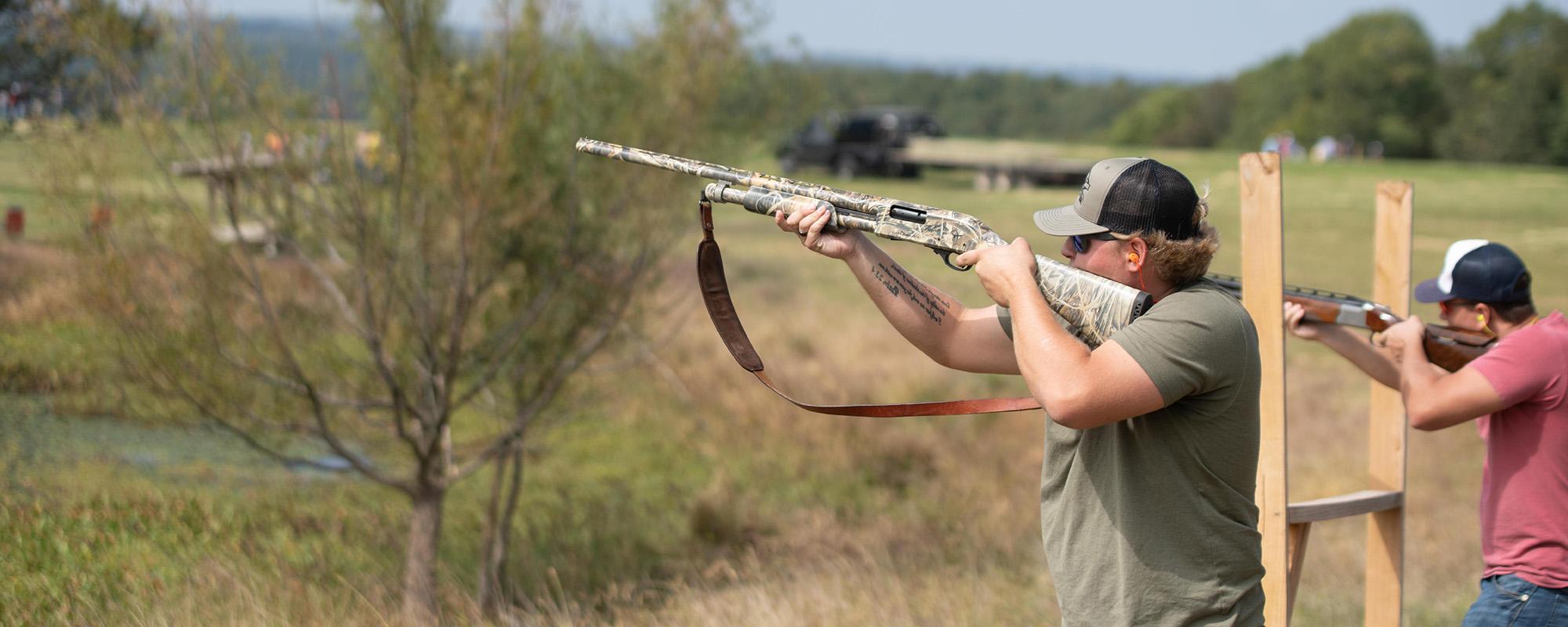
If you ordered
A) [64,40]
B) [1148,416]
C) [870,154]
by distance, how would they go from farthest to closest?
[870,154]
[64,40]
[1148,416]

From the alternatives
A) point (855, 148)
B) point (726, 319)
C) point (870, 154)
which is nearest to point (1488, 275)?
point (726, 319)

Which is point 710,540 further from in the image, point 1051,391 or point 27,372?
point 1051,391

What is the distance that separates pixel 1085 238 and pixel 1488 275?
6.48 ft

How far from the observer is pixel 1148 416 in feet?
8.80

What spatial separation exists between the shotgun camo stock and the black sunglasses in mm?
69

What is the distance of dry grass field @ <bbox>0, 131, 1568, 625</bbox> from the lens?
18.0 ft

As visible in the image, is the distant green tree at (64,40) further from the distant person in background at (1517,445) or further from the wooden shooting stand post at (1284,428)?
the distant person in background at (1517,445)

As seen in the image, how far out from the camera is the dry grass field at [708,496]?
216 inches

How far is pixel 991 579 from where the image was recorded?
292 inches

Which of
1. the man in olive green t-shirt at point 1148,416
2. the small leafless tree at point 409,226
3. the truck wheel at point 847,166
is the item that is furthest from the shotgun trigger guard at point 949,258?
the truck wheel at point 847,166

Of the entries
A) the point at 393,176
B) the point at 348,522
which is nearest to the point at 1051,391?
the point at 393,176

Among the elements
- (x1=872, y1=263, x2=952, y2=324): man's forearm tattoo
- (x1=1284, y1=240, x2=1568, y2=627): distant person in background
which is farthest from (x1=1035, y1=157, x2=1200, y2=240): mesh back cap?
(x1=1284, y1=240, x2=1568, y2=627): distant person in background

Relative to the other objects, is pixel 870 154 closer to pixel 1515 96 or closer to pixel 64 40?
pixel 1515 96

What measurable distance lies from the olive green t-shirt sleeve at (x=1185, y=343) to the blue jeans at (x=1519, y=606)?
1.80 m
